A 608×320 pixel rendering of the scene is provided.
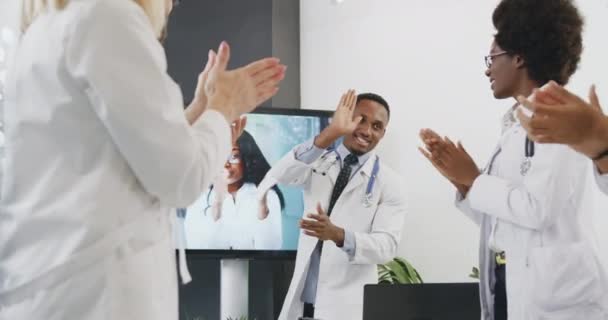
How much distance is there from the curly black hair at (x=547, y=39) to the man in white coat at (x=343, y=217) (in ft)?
3.42

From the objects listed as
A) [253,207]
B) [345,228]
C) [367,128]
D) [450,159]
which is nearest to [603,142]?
[450,159]

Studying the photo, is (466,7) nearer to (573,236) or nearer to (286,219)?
(286,219)

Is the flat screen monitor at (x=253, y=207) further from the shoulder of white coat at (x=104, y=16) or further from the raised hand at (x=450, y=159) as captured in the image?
the shoulder of white coat at (x=104, y=16)

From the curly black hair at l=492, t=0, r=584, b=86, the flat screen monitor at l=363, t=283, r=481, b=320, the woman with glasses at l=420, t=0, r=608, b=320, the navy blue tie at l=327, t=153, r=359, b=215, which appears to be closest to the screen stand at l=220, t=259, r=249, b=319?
the navy blue tie at l=327, t=153, r=359, b=215

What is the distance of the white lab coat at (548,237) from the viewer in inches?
75.4

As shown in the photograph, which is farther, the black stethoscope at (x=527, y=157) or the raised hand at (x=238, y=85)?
the black stethoscope at (x=527, y=157)

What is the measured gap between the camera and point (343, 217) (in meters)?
3.61

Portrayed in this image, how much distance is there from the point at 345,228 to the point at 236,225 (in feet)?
3.20

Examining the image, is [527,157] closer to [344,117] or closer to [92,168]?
[344,117]

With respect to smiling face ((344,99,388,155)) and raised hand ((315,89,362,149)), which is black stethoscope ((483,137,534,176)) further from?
smiling face ((344,99,388,155))

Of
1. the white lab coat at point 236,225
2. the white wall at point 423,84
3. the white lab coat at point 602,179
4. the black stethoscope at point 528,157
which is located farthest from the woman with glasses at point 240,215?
the white lab coat at point 602,179

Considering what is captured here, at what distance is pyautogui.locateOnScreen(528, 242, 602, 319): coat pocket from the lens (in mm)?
1905

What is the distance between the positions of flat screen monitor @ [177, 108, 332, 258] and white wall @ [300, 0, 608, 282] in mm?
710

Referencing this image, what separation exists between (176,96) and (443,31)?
3.66 m
